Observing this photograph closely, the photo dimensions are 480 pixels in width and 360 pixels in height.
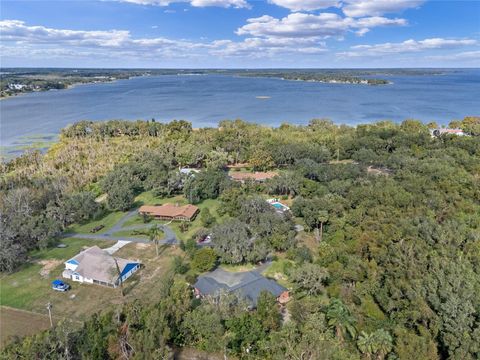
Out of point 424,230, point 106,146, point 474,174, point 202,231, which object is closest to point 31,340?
point 202,231

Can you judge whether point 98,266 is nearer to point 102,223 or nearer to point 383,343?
point 102,223

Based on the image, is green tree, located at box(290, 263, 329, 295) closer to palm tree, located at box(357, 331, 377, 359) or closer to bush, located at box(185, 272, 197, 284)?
palm tree, located at box(357, 331, 377, 359)

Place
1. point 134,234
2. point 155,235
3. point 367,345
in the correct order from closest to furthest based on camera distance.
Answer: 1. point 367,345
2. point 155,235
3. point 134,234

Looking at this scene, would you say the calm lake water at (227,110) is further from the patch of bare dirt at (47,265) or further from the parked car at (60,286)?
the parked car at (60,286)

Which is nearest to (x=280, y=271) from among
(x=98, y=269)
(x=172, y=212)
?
(x=98, y=269)

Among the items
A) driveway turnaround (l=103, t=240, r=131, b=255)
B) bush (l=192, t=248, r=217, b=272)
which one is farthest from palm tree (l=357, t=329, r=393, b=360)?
driveway turnaround (l=103, t=240, r=131, b=255)
